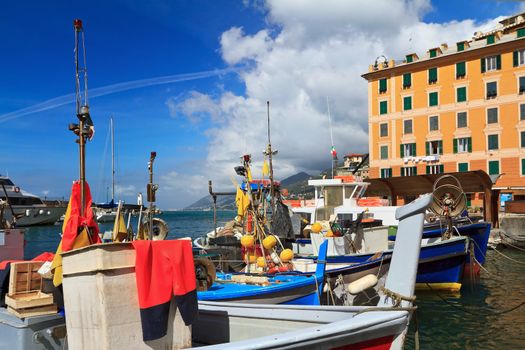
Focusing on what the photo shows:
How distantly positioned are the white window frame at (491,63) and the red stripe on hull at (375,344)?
43785 millimetres

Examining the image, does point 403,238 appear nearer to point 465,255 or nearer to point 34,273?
point 34,273

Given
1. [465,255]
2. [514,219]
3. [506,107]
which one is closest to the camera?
[465,255]

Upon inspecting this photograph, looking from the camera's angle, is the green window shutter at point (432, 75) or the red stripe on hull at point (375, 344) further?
the green window shutter at point (432, 75)

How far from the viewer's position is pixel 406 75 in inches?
1836

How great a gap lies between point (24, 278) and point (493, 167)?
4302 centimetres

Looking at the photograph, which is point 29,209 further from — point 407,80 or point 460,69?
point 460,69

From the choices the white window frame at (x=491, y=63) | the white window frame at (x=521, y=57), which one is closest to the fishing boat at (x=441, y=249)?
the white window frame at (x=521, y=57)

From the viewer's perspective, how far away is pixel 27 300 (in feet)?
18.3

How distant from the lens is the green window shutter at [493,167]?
41000 mm

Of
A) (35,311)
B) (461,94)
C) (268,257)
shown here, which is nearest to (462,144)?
(461,94)

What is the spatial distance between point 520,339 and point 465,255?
5771 millimetres

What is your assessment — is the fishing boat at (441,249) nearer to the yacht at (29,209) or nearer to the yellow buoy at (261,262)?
the yellow buoy at (261,262)

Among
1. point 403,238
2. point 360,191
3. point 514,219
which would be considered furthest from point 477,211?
point 403,238

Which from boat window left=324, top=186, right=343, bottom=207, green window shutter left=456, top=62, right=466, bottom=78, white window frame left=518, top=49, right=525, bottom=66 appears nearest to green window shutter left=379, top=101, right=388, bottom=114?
green window shutter left=456, top=62, right=466, bottom=78
